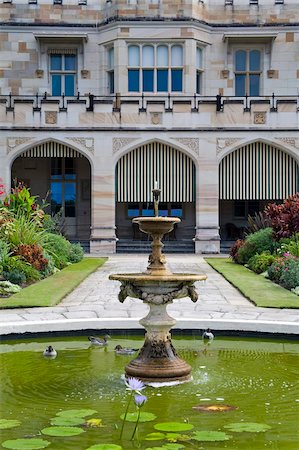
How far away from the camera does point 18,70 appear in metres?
33.8

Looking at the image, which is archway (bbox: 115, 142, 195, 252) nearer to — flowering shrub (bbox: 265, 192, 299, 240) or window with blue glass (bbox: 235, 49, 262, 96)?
window with blue glass (bbox: 235, 49, 262, 96)

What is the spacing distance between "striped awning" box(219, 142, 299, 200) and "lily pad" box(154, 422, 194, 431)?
2426cm

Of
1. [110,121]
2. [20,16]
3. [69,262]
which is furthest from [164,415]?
[20,16]

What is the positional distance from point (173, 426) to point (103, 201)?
78.0ft

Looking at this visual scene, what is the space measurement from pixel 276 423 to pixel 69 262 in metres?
17.5

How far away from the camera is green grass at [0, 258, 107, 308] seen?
45.9 ft

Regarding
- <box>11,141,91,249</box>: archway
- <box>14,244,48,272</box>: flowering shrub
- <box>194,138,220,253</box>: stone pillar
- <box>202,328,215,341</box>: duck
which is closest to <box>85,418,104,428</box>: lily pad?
<box>202,328,215,341</box>: duck

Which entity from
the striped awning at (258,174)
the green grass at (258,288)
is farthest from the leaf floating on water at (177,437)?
the striped awning at (258,174)

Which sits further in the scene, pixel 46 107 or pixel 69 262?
pixel 46 107

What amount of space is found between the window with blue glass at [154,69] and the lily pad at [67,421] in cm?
2675

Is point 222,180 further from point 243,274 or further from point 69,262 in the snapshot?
point 243,274

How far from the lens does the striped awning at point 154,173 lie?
3064 cm

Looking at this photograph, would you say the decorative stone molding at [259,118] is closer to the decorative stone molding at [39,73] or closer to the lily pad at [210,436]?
the decorative stone molding at [39,73]

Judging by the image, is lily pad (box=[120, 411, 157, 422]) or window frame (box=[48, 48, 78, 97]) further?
window frame (box=[48, 48, 78, 97])
